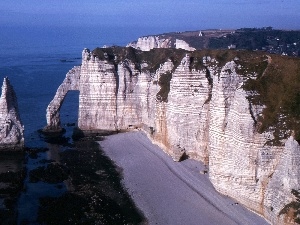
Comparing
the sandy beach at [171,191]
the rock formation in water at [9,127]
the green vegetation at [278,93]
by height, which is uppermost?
the green vegetation at [278,93]

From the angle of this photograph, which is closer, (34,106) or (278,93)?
(278,93)

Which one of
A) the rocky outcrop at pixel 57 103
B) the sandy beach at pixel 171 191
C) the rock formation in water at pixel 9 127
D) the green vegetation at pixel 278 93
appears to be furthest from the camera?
the rocky outcrop at pixel 57 103

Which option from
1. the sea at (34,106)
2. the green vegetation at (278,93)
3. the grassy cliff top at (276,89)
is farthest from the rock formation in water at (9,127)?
the green vegetation at (278,93)

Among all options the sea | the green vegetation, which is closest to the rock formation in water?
the sea

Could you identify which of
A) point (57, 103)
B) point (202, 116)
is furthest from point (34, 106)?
point (202, 116)

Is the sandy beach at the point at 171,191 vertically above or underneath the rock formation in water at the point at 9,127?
underneath

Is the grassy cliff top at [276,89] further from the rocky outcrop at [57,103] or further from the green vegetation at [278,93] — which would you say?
the rocky outcrop at [57,103]

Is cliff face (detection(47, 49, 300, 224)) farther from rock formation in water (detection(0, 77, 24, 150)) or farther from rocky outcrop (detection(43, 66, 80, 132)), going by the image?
rock formation in water (detection(0, 77, 24, 150))

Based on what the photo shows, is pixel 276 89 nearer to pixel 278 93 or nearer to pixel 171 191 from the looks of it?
pixel 278 93
